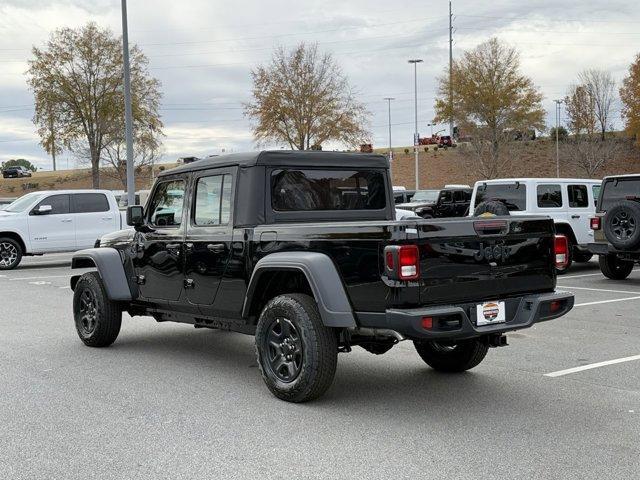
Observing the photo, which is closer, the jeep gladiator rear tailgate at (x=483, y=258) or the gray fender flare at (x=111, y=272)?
the jeep gladiator rear tailgate at (x=483, y=258)

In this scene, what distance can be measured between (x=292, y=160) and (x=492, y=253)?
1.96m

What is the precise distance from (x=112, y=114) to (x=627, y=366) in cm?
4308

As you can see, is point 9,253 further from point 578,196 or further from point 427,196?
point 427,196

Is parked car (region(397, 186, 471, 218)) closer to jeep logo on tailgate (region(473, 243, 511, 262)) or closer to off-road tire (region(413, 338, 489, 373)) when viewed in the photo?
off-road tire (region(413, 338, 489, 373))

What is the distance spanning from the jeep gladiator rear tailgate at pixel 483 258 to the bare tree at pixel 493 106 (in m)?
51.6

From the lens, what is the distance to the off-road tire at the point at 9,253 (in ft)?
58.9

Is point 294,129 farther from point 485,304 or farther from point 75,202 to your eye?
point 485,304

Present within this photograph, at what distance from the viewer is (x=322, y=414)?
5383 millimetres

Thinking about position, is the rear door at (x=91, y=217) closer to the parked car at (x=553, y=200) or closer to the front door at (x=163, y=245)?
the parked car at (x=553, y=200)

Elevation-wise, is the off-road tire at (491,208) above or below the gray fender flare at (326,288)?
above

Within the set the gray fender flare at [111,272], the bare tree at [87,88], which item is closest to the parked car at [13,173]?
the bare tree at [87,88]

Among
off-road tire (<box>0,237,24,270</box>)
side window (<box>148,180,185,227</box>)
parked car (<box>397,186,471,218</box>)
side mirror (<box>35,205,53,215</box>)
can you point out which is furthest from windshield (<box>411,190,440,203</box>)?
side window (<box>148,180,185,227</box>)

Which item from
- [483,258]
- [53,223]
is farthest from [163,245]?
[53,223]

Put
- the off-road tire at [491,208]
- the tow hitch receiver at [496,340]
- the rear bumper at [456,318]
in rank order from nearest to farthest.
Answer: the rear bumper at [456,318] < the tow hitch receiver at [496,340] < the off-road tire at [491,208]
